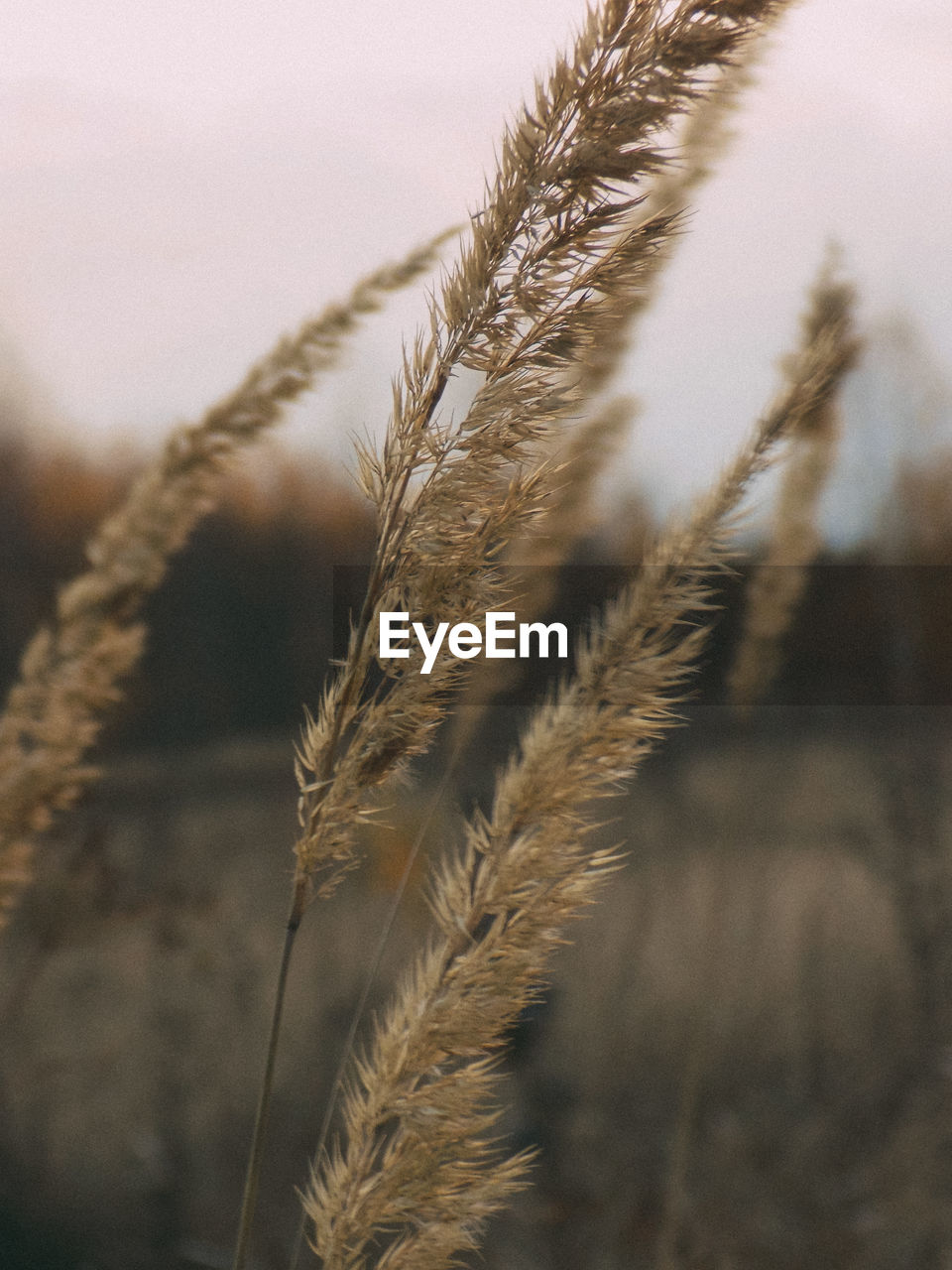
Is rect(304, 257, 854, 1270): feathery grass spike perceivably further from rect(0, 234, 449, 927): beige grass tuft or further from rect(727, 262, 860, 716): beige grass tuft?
rect(727, 262, 860, 716): beige grass tuft

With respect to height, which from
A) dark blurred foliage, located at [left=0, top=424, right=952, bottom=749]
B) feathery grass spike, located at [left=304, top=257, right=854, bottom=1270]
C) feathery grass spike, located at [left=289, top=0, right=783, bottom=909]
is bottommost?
feathery grass spike, located at [left=304, top=257, right=854, bottom=1270]

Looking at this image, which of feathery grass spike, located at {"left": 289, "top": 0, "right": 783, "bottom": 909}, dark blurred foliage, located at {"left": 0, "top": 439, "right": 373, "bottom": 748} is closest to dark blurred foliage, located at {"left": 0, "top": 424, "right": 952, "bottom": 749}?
dark blurred foliage, located at {"left": 0, "top": 439, "right": 373, "bottom": 748}

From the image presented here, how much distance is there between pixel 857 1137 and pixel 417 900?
287 centimetres

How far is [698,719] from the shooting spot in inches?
353

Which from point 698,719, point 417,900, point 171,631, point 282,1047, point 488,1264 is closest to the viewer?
point 417,900

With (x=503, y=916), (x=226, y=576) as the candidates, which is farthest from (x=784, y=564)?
(x=226, y=576)

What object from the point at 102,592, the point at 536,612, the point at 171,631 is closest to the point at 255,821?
the point at 171,631

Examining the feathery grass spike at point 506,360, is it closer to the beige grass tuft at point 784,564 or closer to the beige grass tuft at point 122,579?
the beige grass tuft at point 122,579

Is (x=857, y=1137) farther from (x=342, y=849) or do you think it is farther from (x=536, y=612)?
(x=342, y=849)

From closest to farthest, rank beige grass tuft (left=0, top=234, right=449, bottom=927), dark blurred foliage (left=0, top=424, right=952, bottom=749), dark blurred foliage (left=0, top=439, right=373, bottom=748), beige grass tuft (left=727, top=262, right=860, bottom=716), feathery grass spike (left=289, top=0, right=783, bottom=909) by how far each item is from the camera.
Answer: feathery grass spike (left=289, top=0, right=783, bottom=909)
beige grass tuft (left=0, top=234, right=449, bottom=927)
beige grass tuft (left=727, top=262, right=860, bottom=716)
dark blurred foliage (left=0, top=424, right=952, bottom=749)
dark blurred foliage (left=0, top=439, right=373, bottom=748)

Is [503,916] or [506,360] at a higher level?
[506,360]

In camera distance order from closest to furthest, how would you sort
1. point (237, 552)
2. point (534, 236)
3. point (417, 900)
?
point (534, 236), point (417, 900), point (237, 552)

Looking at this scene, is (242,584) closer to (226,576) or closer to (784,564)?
(226,576)

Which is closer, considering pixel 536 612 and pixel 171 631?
pixel 536 612
